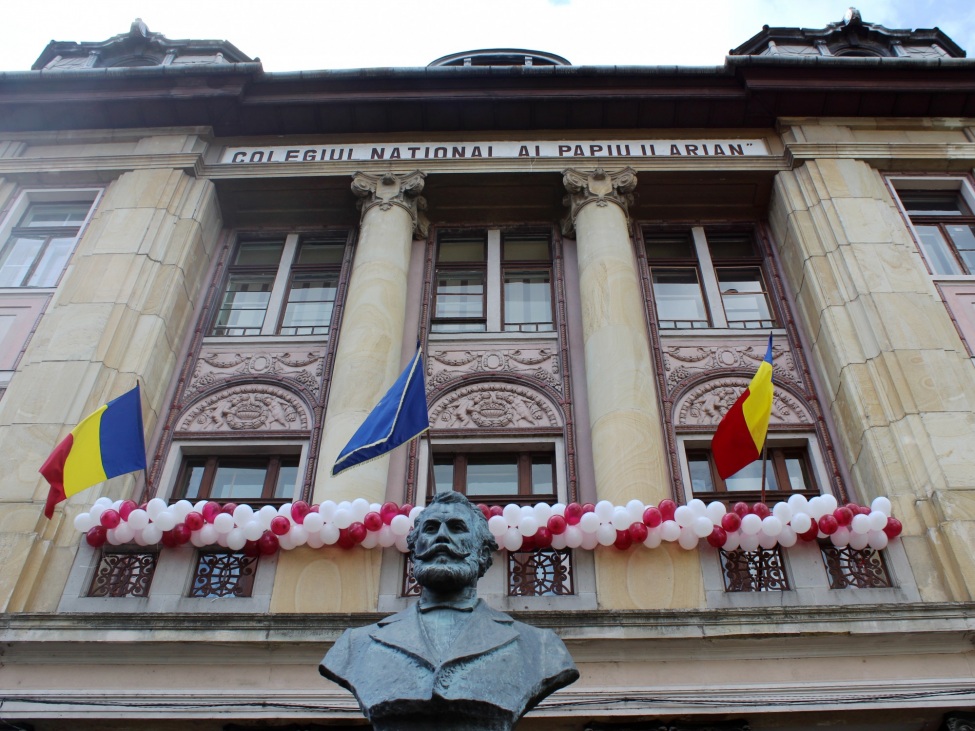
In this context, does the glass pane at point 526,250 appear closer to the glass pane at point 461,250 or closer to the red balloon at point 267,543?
the glass pane at point 461,250

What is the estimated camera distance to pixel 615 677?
7.45 meters

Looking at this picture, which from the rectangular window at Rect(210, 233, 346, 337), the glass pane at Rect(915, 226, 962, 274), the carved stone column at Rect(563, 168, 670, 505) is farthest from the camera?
the rectangular window at Rect(210, 233, 346, 337)

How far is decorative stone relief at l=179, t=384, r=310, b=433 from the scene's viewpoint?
1095 cm

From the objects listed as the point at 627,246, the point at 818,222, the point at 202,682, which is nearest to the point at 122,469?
the point at 202,682

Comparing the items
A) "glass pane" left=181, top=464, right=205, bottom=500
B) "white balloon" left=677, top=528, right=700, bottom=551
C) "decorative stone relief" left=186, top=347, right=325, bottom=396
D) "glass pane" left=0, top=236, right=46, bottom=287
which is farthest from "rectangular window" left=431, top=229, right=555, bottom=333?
"glass pane" left=0, top=236, right=46, bottom=287

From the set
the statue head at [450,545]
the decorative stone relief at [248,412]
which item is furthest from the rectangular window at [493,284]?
the statue head at [450,545]

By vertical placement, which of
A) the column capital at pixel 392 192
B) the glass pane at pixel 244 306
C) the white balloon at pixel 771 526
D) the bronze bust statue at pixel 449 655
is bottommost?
the bronze bust statue at pixel 449 655

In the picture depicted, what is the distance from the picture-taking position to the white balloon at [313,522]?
331 inches

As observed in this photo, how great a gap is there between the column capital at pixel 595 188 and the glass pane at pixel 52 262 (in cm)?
728

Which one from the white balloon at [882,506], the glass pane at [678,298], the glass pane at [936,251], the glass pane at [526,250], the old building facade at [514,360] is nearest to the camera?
the old building facade at [514,360]

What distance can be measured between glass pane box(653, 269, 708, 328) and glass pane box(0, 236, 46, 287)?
889cm

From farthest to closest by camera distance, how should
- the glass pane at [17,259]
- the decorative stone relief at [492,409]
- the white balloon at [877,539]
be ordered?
1. the glass pane at [17,259]
2. the decorative stone relief at [492,409]
3. the white balloon at [877,539]

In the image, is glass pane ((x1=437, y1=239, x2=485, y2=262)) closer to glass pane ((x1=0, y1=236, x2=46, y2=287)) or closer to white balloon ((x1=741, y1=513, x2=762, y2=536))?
glass pane ((x1=0, y1=236, x2=46, y2=287))

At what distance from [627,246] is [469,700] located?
30.8ft
